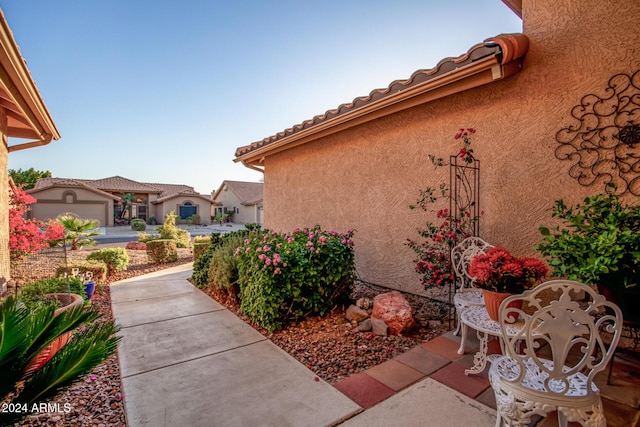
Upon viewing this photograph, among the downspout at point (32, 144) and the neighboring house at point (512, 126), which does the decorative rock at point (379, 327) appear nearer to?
the neighboring house at point (512, 126)

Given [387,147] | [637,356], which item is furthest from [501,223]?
[387,147]

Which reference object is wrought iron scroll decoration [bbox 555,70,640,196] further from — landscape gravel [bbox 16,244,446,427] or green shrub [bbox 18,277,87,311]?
green shrub [bbox 18,277,87,311]

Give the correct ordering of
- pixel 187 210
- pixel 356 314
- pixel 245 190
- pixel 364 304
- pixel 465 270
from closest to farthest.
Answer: pixel 465 270, pixel 356 314, pixel 364 304, pixel 187 210, pixel 245 190

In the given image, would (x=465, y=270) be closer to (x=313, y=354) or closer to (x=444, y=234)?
(x=444, y=234)

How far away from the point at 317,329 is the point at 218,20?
25.2ft

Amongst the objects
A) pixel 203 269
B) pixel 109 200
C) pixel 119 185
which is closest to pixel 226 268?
pixel 203 269

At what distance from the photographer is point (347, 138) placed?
6.23 metres

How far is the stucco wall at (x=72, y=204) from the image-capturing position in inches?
1067

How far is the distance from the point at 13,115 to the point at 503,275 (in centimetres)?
775

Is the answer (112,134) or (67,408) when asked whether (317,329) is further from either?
(112,134)

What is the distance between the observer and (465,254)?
3.81 meters

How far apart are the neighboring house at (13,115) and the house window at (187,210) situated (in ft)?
101

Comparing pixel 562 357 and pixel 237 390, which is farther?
pixel 237 390

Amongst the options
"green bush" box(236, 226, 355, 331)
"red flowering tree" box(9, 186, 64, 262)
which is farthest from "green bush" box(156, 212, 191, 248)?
"green bush" box(236, 226, 355, 331)
